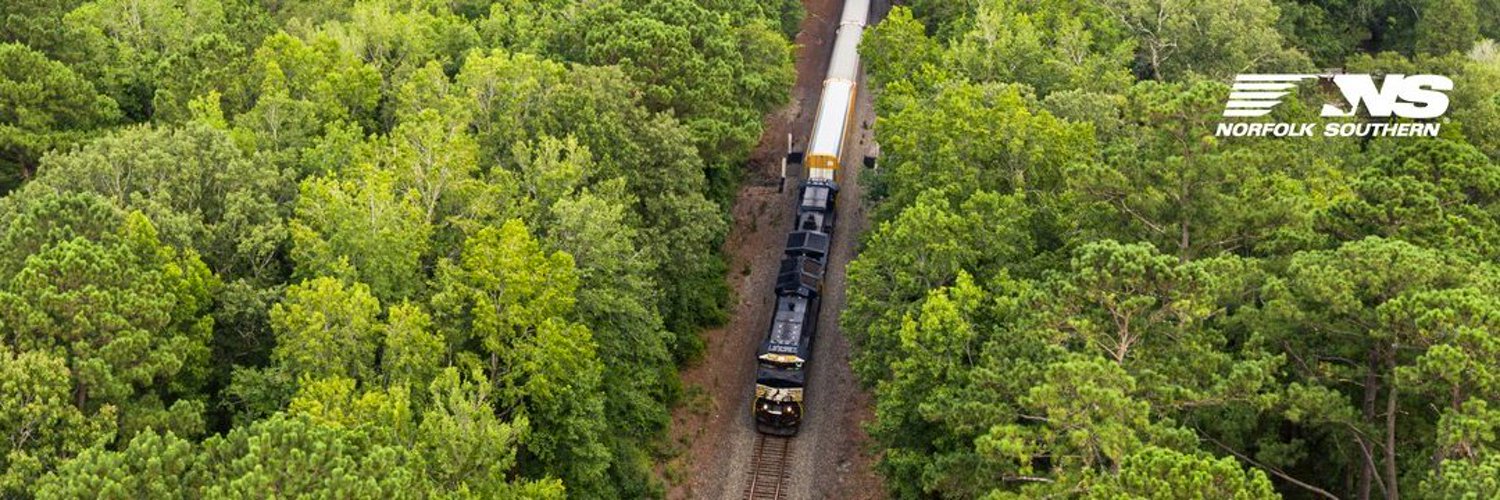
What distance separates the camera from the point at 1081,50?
6681 cm

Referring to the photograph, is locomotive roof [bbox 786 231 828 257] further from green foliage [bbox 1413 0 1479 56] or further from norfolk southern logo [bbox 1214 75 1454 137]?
green foliage [bbox 1413 0 1479 56]

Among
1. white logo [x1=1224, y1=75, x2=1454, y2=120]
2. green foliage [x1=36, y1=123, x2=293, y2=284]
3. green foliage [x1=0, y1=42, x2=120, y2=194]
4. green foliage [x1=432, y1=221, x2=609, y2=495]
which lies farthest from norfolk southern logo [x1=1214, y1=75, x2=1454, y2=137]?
green foliage [x1=0, y1=42, x2=120, y2=194]

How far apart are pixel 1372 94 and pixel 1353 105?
7.70ft

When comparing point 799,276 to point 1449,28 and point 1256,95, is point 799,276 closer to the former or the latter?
point 1256,95

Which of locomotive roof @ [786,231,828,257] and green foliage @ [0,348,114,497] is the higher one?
locomotive roof @ [786,231,828,257]

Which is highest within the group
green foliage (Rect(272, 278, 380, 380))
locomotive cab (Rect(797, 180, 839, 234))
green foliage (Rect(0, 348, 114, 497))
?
locomotive cab (Rect(797, 180, 839, 234))

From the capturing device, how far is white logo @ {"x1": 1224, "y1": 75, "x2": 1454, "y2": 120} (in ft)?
168

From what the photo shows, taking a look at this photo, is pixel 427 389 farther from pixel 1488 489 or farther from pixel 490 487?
pixel 1488 489

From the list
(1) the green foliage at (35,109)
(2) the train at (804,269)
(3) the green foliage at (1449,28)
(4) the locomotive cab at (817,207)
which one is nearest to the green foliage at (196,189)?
(1) the green foliage at (35,109)

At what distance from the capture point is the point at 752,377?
60344 mm

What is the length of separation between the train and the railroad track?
0.47 m

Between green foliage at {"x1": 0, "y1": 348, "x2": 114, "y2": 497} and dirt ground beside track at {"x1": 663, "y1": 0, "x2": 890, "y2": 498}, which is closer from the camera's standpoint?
green foliage at {"x1": 0, "y1": 348, "x2": 114, "y2": 497}

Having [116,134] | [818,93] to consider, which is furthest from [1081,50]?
[116,134]

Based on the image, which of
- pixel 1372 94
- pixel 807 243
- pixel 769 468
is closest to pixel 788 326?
pixel 769 468
